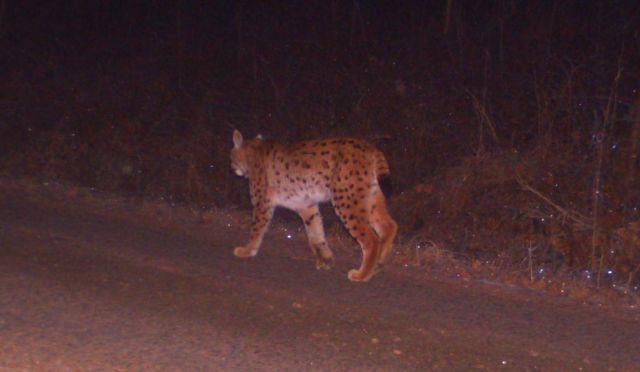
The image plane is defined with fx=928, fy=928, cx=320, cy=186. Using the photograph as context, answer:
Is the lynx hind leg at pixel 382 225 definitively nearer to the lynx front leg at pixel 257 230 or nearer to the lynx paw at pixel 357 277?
the lynx paw at pixel 357 277

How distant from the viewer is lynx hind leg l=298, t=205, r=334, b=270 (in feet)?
27.1

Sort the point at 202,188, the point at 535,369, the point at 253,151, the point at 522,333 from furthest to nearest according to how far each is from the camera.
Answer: the point at 202,188, the point at 253,151, the point at 522,333, the point at 535,369

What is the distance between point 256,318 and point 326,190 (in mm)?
2148

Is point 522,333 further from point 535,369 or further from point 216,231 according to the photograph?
point 216,231

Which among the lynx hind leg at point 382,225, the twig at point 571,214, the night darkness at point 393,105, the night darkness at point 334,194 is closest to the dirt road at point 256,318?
the night darkness at point 334,194

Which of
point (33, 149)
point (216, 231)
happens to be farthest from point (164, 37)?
point (216, 231)

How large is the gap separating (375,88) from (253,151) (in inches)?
193

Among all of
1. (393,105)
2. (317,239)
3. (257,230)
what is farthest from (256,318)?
(393,105)

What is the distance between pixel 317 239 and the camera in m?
8.48

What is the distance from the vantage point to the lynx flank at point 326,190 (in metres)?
8.02

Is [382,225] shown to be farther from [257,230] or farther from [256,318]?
[256,318]

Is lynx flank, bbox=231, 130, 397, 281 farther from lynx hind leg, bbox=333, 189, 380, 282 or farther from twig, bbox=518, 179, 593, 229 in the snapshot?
twig, bbox=518, 179, 593, 229

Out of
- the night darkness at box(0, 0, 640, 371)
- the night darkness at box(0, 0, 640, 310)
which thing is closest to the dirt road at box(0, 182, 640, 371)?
the night darkness at box(0, 0, 640, 371)

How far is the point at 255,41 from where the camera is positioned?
17344 millimetres
